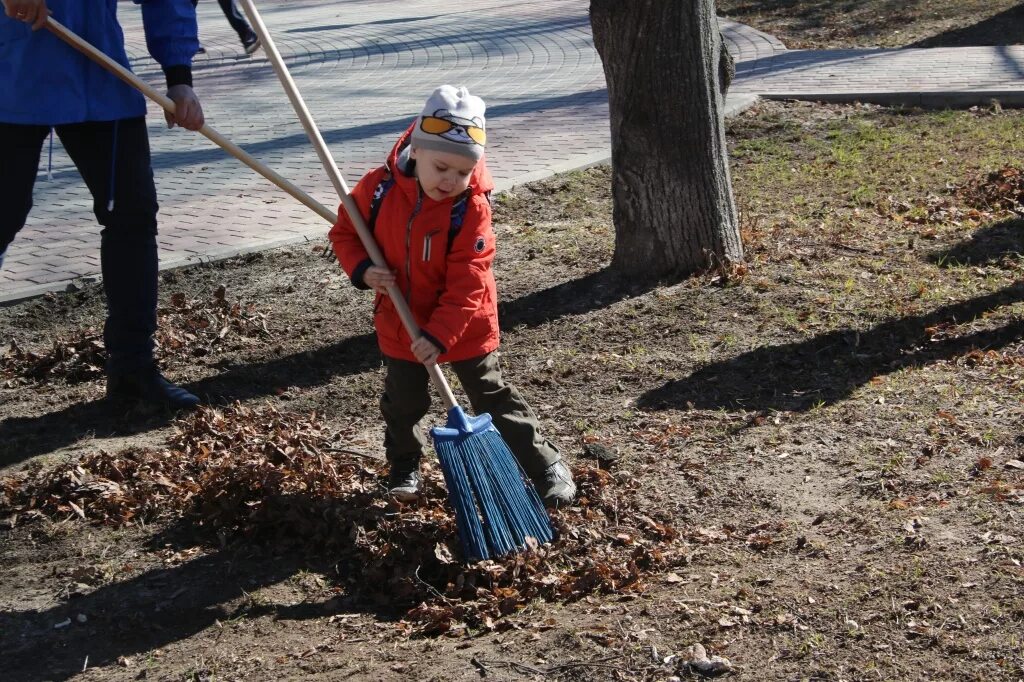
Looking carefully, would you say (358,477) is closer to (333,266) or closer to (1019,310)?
(333,266)

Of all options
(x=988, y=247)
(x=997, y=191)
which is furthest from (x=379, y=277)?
(x=997, y=191)

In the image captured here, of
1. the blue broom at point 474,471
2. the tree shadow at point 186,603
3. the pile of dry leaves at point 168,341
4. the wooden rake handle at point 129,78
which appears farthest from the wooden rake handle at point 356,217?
the pile of dry leaves at point 168,341

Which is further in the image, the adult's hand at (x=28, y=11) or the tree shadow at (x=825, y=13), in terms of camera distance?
the tree shadow at (x=825, y=13)

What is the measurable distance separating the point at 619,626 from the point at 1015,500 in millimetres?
1423

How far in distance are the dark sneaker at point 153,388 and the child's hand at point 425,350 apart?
179 cm

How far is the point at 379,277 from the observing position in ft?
12.2

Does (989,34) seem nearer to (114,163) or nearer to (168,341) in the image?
(168,341)

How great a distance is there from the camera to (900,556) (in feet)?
11.8

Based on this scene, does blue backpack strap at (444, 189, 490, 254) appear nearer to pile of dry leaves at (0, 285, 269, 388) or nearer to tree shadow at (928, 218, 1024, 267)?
pile of dry leaves at (0, 285, 269, 388)

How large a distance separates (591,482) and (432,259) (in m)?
1.08

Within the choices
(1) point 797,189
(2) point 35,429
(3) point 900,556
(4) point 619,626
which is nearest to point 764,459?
(3) point 900,556

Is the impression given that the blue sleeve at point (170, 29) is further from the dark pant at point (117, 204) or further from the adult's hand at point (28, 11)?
the adult's hand at point (28, 11)

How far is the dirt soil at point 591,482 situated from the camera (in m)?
3.33

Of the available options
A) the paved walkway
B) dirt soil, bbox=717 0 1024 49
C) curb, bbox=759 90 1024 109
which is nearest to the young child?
the paved walkway
